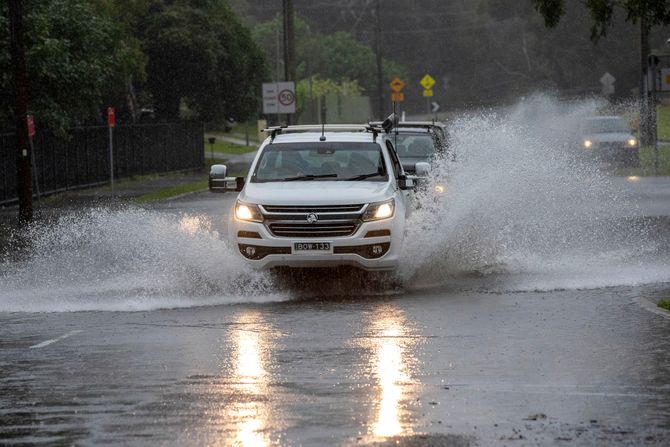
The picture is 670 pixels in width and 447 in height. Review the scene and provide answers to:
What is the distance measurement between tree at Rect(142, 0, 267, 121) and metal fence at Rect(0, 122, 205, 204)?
118 inches

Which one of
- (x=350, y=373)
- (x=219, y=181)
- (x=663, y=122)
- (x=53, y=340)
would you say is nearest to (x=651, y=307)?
(x=350, y=373)

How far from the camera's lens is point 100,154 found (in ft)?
160

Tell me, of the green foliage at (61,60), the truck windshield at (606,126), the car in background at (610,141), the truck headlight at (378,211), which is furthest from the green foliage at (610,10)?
the truck windshield at (606,126)

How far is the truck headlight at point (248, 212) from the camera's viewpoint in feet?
53.5

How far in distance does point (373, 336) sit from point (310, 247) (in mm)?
3367

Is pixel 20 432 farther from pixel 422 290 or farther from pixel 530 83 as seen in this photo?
pixel 530 83

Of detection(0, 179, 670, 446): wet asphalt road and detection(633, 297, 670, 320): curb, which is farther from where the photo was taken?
detection(633, 297, 670, 320): curb

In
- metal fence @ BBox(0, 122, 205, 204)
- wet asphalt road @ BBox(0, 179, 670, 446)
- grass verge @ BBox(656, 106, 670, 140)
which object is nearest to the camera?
wet asphalt road @ BBox(0, 179, 670, 446)

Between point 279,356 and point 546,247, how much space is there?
10496 mm

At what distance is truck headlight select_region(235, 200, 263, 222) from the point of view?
1630cm

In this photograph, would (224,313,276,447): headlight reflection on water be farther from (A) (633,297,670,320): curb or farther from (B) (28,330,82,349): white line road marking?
(A) (633,297,670,320): curb

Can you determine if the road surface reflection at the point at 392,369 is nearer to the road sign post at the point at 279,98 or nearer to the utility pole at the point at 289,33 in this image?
the utility pole at the point at 289,33

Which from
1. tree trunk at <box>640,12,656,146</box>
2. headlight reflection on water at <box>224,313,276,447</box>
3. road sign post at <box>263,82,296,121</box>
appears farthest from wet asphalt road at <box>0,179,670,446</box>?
road sign post at <box>263,82,296,121</box>

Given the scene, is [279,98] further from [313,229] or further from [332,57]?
[332,57]
